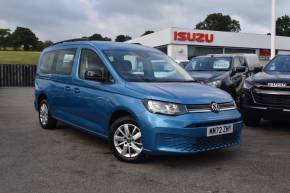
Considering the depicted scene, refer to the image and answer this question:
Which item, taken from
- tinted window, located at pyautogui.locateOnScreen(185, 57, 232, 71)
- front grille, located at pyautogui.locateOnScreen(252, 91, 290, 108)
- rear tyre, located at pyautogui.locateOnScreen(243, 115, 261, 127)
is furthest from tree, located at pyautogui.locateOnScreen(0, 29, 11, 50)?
front grille, located at pyautogui.locateOnScreen(252, 91, 290, 108)

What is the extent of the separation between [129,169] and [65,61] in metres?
2.98

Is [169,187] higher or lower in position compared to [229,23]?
lower

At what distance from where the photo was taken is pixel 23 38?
8462 cm

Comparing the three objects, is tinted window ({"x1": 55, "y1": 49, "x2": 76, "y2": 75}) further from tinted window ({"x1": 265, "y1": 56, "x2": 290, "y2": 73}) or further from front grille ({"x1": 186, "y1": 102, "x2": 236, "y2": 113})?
tinted window ({"x1": 265, "y1": 56, "x2": 290, "y2": 73})

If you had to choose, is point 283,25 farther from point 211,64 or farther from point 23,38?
point 211,64

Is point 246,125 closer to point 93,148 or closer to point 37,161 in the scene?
point 93,148

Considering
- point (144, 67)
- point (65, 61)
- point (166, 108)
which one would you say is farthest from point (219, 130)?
point (65, 61)

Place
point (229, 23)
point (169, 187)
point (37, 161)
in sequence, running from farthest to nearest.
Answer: point (229, 23), point (37, 161), point (169, 187)

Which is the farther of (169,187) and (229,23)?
(229,23)

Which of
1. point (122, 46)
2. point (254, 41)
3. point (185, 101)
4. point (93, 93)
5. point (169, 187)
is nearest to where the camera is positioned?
point (169, 187)

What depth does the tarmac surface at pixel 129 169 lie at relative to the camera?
471cm

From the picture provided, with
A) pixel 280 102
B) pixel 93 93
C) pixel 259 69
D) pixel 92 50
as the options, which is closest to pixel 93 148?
pixel 93 93

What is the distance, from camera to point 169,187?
4.71 metres

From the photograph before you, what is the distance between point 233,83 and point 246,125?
227cm
